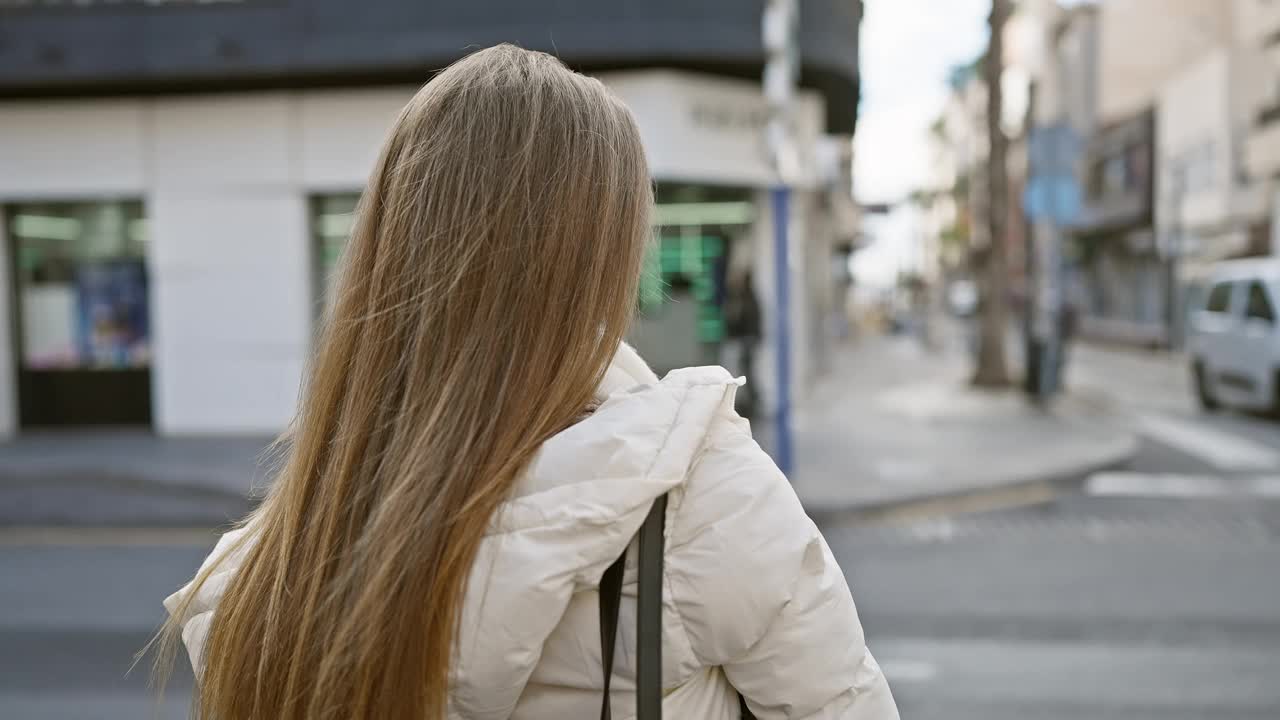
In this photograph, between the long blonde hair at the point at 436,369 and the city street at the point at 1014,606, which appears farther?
the city street at the point at 1014,606

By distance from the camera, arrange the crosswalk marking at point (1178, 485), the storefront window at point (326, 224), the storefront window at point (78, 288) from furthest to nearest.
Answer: the storefront window at point (78, 288)
the storefront window at point (326, 224)
the crosswalk marking at point (1178, 485)

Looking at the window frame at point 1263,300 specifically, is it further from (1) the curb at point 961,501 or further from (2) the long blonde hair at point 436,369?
(2) the long blonde hair at point 436,369

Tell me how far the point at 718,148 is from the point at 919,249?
371 ft

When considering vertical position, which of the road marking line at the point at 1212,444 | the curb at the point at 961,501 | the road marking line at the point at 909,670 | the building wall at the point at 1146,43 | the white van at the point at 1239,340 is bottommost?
the road marking line at the point at 1212,444

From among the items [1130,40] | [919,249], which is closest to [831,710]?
[1130,40]

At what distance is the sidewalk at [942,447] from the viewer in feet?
32.2

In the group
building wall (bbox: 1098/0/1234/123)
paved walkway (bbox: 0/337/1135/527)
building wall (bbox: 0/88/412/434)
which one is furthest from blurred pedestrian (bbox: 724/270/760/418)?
building wall (bbox: 1098/0/1234/123)

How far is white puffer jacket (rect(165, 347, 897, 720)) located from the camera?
118cm

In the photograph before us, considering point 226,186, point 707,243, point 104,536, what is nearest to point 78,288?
point 226,186

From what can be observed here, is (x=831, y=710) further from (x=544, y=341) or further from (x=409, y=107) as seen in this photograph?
(x=409, y=107)

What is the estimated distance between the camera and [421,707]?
48.9 inches

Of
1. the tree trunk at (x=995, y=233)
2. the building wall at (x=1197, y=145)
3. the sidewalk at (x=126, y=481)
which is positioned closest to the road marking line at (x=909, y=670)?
the sidewalk at (x=126, y=481)

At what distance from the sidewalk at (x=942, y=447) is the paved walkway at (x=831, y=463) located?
0.01m

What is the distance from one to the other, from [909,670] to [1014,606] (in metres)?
1.39
